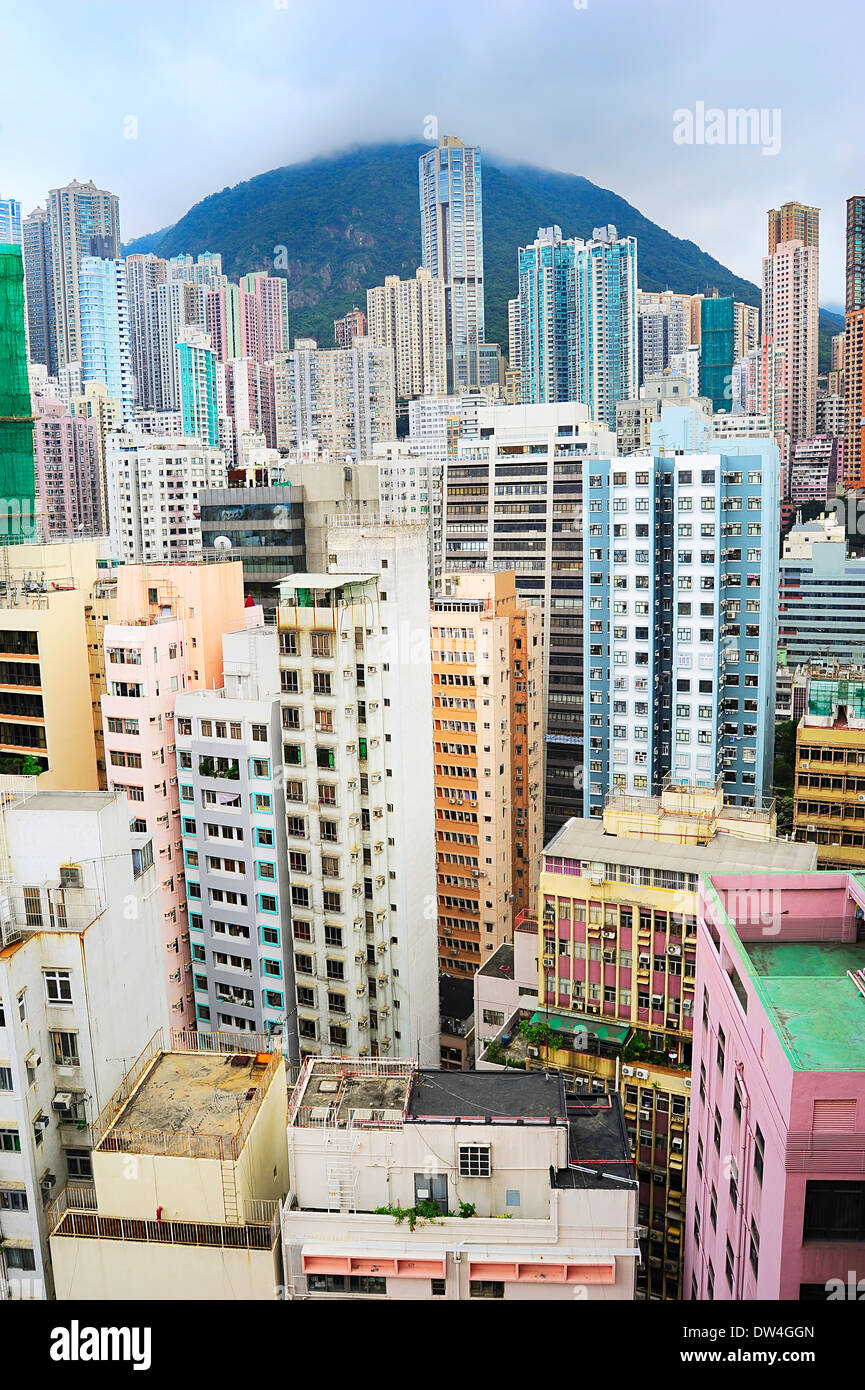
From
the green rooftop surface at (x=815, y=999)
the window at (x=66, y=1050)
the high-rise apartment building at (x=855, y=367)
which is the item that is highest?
the high-rise apartment building at (x=855, y=367)

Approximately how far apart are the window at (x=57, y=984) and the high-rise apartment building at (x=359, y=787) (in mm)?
7453

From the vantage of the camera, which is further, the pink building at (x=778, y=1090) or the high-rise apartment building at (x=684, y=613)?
the high-rise apartment building at (x=684, y=613)

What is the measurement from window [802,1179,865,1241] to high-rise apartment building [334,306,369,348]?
327 feet

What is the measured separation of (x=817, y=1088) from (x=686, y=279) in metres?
99.1

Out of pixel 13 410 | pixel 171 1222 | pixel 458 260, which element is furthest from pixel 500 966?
pixel 458 260

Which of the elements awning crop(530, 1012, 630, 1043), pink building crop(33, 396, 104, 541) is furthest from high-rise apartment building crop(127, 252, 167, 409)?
awning crop(530, 1012, 630, 1043)

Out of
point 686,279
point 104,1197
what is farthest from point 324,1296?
point 686,279

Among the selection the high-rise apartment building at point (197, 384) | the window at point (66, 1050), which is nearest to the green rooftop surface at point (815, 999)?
the window at point (66, 1050)

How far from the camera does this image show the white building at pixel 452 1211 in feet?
35.1

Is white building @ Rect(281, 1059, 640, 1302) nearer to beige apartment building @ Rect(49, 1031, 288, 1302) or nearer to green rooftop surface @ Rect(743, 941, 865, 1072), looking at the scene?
beige apartment building @ Rect(49, 1031, 288, 1302)

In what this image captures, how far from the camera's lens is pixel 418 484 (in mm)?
62562

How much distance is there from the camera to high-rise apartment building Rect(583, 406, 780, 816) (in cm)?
2841

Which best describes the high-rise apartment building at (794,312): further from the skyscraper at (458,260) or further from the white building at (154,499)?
the white building at (154,499)
